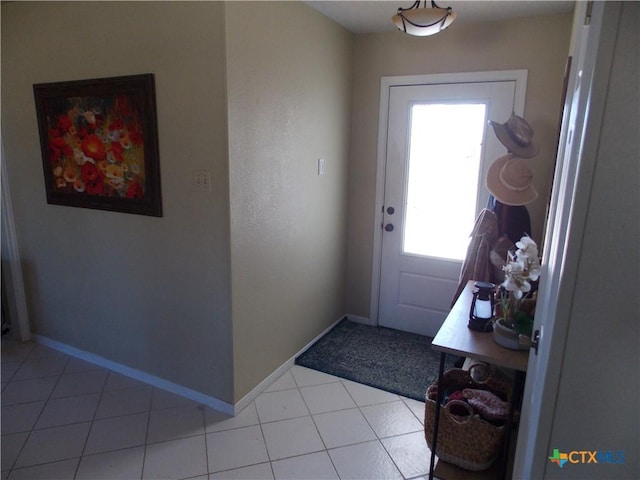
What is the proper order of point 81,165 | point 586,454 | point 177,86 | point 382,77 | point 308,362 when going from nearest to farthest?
point 586,454
point 177,86
point 81,165
point 308,362
point 382,77

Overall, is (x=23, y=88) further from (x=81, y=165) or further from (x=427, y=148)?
(x=427, y=148)

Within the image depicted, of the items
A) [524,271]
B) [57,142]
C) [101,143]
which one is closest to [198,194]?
[101,143]

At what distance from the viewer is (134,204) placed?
7.58 feet

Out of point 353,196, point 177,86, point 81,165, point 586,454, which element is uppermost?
point 177,86

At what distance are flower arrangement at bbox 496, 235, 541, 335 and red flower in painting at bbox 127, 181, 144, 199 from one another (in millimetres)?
1921

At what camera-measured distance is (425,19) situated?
199 centimetres

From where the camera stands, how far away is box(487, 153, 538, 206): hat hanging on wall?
217 centimetres

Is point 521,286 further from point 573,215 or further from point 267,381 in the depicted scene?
point 267,381

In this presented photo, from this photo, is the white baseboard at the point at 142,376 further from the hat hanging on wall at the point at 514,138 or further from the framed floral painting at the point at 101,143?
the hat hanging on wall at the point at 514,138

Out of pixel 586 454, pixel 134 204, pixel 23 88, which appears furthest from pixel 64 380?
pixel 586 454

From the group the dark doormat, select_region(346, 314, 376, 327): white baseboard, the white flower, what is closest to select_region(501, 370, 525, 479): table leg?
the white flower

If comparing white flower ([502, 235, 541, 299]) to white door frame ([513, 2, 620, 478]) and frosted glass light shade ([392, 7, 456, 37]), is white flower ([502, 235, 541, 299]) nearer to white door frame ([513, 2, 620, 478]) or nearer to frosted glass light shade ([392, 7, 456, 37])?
white door frame ([513, 2, 620, 478])

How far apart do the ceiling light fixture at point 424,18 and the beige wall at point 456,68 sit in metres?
0.82

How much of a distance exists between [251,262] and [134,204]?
76 centimetres
